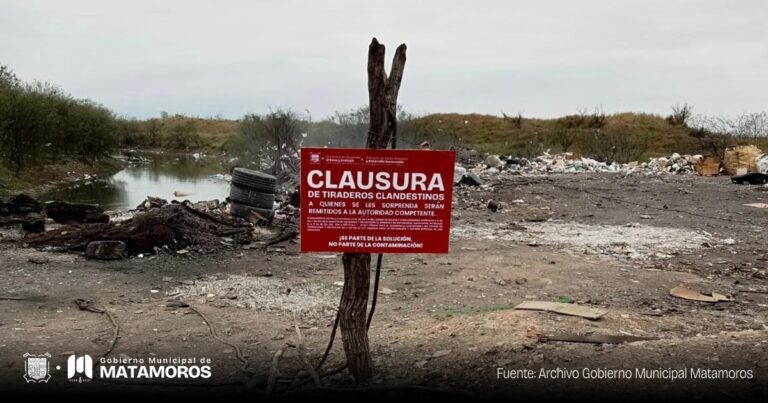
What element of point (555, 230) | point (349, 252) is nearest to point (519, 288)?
point (349, 252)

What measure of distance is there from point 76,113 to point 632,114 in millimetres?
33551

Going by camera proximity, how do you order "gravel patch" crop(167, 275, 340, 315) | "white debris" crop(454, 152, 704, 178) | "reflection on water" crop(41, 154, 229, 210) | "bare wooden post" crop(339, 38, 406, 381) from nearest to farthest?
"bare wooden post" crop(339, 38, 406, 381), "gravel patch" crop(167, 275, 340, 315), "reflection on water" crop(41, 154, 229, 210), "white debris" crop(454, 152, 704, 178)

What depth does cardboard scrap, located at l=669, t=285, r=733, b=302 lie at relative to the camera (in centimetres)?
548

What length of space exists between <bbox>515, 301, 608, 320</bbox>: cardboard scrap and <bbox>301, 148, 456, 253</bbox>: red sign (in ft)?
5.93

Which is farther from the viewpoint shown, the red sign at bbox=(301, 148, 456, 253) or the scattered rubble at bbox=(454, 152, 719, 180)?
the scattered rubble at bbox=(454, 152, 719, 180)

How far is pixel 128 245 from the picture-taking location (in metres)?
7.72

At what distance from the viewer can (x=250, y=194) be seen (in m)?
9.87

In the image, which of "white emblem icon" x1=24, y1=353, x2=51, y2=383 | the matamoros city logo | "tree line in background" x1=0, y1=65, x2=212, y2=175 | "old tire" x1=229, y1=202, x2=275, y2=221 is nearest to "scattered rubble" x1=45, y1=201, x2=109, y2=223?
"old tire" x1=229, y1=202, x2=275, y2=221

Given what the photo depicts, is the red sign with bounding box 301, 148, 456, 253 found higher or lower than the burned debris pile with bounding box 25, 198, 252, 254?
higher

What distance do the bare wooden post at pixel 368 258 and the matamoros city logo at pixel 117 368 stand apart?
39.6 inches

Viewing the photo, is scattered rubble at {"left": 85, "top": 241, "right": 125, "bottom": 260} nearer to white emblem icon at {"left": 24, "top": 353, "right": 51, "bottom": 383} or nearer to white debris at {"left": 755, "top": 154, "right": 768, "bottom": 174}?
white emblem icon at {"left": 24, "top": 353, "right": 51, "bottom": 383}

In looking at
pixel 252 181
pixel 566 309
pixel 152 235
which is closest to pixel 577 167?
pixel 252 181

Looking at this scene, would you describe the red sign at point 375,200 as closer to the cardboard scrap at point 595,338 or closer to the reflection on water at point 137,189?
the cardboard scrap at point 595,338

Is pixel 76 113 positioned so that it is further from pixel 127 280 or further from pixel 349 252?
pixel 349 252
